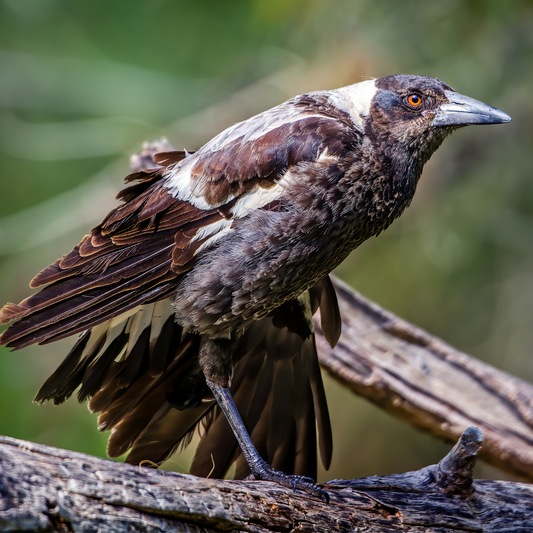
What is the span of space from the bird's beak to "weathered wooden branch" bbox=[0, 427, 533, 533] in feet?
2.77

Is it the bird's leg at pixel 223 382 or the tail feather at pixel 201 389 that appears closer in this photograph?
the bird's leg at pixel 223 382

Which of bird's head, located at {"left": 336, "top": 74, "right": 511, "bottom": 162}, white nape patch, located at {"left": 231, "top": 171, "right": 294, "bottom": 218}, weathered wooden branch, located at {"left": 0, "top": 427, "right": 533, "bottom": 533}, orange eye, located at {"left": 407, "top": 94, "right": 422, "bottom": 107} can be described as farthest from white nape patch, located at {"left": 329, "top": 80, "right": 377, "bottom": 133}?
weathered wooden branch, located at {"left": 0, "top": 427, "right": 533, "bottom": 533}

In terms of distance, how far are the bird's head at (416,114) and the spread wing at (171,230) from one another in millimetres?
98

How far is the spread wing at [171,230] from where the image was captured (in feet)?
5.66

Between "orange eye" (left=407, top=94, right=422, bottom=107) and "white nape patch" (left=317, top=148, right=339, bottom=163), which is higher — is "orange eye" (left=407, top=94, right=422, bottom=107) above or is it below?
above

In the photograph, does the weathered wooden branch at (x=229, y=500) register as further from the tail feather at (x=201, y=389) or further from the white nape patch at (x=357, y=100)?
the white nape patch at (x=357, y=100)

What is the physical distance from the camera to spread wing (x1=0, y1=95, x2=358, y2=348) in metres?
1.72

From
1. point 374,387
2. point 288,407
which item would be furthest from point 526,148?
point 288,407

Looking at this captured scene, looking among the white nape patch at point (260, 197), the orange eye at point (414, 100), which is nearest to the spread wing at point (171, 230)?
the white nape patch at point (260, 197)

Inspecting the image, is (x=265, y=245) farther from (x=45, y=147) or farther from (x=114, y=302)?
(x=45, y=147)

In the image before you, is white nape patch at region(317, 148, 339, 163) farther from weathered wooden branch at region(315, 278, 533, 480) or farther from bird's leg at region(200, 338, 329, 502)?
weathered wooden branch at region(315, 278, 533, 480)

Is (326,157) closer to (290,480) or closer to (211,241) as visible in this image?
(211,241)

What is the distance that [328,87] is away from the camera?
348cm

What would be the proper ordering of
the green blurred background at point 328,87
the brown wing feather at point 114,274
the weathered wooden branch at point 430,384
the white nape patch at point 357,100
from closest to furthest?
the brown wing feather at point 114,274 < the white nape patch at point 357,100 < the weathered wooden branch at point 430,384 < the green blurred background at point 328,87
